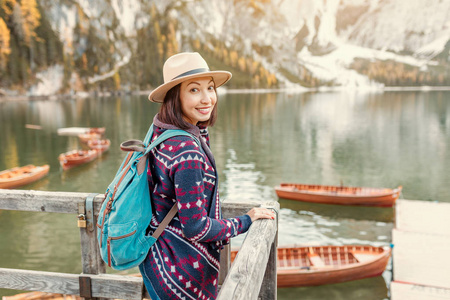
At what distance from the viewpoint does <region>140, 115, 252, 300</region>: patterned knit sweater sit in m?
2.41

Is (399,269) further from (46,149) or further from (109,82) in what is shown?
(109,82)

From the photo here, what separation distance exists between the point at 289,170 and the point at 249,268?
105 feet

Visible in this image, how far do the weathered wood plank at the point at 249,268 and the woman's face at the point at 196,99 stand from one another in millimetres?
780

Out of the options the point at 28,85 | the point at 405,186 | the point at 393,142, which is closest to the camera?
the point at 405,186

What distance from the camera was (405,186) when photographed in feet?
93.6

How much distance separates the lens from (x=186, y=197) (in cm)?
240

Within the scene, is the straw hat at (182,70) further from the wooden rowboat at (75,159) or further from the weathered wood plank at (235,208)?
the wooden rowboat at (75,159)

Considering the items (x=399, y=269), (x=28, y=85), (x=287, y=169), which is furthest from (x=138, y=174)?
(x=28, y=85)

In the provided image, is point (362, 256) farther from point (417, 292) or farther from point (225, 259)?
point (225, 259)

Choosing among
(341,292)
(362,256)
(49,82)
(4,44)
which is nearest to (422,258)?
(362,256)

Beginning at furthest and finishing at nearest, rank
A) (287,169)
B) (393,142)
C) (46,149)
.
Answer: (393,142) < (46,149) < (287,169)

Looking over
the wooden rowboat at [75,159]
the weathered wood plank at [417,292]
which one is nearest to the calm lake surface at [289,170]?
the wooden rowboat at [75,159]

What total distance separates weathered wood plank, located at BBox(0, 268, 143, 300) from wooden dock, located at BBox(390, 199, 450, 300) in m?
9.75

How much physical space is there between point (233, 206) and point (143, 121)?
221ft
